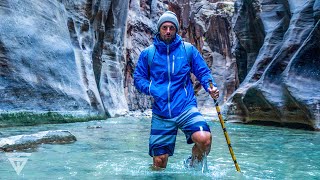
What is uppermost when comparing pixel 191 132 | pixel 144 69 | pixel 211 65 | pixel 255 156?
pixel 144 69

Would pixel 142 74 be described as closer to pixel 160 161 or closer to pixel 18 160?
pixel 160 161

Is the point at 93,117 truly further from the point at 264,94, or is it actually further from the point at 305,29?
the point at 305,29

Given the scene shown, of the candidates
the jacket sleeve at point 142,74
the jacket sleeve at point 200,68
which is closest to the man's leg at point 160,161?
the jacket sleeve at point 142,74

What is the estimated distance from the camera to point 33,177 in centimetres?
409

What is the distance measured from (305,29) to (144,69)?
37.0 ft

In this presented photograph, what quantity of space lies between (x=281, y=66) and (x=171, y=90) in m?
11.7

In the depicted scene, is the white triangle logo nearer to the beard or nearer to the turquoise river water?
the turquoise river water

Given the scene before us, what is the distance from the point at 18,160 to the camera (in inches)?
203

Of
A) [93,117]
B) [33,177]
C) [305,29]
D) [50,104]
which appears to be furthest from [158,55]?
[93,117]

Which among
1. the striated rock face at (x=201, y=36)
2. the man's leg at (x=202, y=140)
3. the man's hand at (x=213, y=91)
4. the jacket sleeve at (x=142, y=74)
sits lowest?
the striated rock face at (x=201, y=36)

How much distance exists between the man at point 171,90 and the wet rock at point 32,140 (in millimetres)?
2615

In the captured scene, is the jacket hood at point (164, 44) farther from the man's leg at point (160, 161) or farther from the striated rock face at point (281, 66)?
the striated rock face at point (281, 66)

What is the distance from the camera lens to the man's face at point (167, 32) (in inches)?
185

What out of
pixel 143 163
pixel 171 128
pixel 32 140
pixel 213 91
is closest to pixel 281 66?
pixel 32 140
